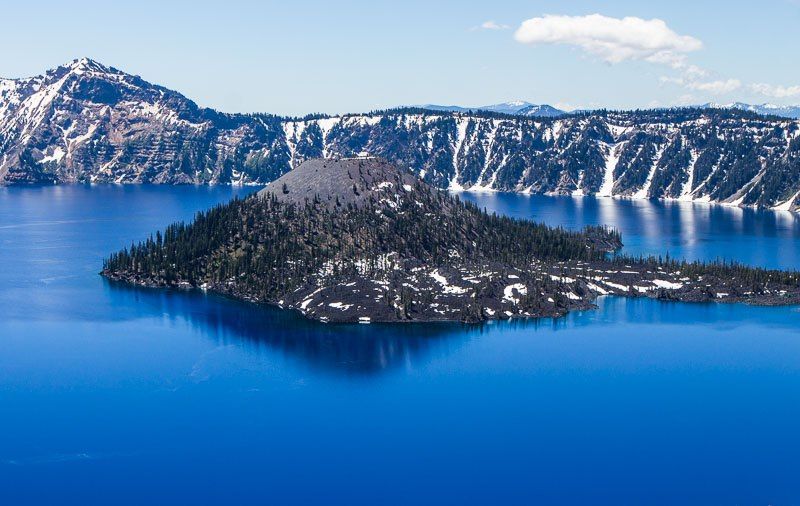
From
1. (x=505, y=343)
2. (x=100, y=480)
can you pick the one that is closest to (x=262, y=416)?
(x=100, y=480)

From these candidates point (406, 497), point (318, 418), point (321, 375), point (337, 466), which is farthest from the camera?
point (321, 375)

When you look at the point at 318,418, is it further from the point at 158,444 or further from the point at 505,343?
the point at 505,343

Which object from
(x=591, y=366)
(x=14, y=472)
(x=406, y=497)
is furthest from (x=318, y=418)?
(x=591, y=366)

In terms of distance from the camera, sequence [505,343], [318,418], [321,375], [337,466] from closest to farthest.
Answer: [337,466] → [318,418] → [321,375] → [505,343]

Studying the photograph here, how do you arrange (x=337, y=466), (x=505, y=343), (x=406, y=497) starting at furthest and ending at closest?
(x=505, y=343)
(x=337, y=466)
(x=406, y=497)

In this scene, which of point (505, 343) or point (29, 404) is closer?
point (29, 404)

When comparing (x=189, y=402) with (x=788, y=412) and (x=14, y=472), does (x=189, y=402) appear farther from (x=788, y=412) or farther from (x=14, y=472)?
(x=788, y=412)
